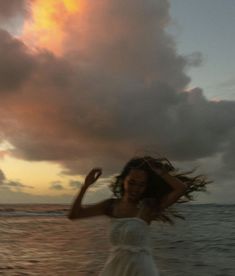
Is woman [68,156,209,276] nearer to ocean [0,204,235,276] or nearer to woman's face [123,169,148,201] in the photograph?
woman's face [123,169,148,201]

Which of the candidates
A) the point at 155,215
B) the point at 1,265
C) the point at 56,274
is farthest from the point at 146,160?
the point at 1,265

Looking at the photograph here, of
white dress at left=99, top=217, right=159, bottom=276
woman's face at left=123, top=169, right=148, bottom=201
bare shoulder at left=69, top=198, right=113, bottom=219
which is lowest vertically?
white dress at left=99, top=217, right=159, bottom=276

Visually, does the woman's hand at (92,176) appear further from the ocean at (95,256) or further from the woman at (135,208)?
the ocean at (95,256)

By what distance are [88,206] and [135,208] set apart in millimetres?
417

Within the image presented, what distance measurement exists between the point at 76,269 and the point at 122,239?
8786 mm

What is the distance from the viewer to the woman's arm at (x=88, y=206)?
4434mm

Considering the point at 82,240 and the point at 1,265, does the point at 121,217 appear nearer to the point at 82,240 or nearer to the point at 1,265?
the point at 1,265

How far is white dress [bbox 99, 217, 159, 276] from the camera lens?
13.9 ft

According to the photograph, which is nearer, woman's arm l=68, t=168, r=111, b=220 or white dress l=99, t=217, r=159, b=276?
white dress l=99, t=217, r=159, b=276

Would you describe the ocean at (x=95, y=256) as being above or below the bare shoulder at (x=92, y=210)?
above

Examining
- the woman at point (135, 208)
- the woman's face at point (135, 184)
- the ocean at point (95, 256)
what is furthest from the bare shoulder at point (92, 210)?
the ocean at point (95, 256)

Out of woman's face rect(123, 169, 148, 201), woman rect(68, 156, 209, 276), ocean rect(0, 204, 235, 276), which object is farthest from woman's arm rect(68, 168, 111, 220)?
ocean rect(0, 204, 235, 276)

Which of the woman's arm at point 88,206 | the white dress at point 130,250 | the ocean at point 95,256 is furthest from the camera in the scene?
the ocean at point 95,256

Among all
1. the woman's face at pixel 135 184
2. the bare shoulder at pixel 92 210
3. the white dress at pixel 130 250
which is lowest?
the white dress at pixel 130 250
